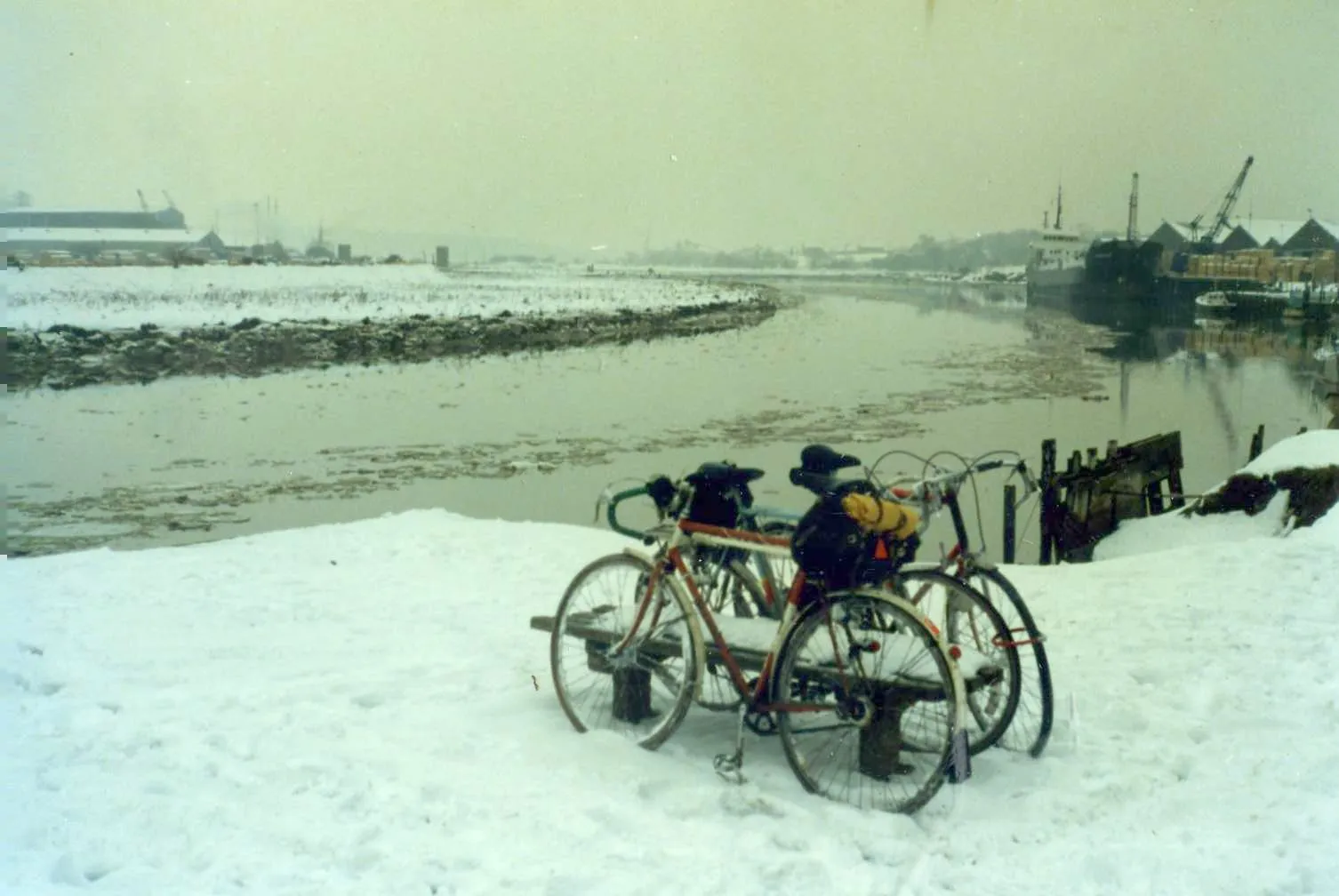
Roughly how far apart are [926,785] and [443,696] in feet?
6.42

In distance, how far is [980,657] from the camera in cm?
329

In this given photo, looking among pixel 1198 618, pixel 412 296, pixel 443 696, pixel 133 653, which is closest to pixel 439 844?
pixel 443 696

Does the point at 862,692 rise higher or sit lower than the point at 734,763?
higher

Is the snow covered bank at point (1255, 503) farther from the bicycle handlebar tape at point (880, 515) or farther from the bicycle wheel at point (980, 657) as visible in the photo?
the bicycle handlebar tape at point (880, 515)

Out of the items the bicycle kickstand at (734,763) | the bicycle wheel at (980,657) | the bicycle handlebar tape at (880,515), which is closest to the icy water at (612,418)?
the bicycle wheel at (980,657)

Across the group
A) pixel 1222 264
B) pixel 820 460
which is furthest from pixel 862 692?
pixel 1222 264

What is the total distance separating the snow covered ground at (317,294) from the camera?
789 cm

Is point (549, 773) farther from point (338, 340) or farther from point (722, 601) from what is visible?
point (338, 340)

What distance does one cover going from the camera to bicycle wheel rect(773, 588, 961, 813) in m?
3.08

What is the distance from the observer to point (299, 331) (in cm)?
1121

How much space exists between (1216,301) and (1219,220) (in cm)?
279

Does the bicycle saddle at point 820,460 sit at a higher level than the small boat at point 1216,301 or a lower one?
lower

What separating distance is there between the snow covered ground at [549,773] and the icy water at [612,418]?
9.61 feet

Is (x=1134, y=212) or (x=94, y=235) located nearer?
(x=94, y=235)
